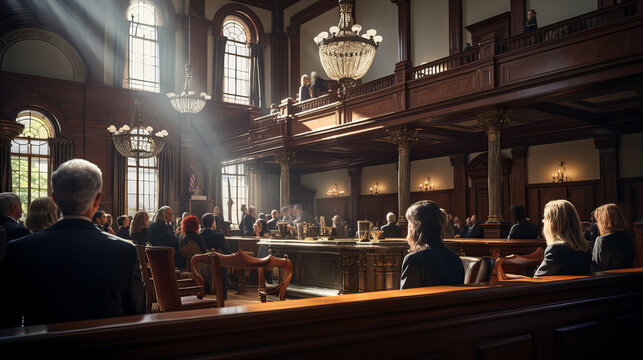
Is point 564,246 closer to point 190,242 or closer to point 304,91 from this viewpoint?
point 190,242

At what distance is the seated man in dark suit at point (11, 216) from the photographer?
3584 millimetres

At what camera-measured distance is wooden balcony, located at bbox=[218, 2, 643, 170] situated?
26.6 feet

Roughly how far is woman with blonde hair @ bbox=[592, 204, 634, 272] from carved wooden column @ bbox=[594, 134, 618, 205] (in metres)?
8.83

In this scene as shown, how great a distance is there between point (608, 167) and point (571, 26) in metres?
4.56

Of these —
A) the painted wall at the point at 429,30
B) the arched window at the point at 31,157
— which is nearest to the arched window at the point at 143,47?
the arched window at the point at 31,157

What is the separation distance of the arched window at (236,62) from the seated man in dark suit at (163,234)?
498 inches

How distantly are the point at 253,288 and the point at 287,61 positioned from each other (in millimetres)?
12132

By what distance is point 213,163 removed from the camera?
17.9 metres

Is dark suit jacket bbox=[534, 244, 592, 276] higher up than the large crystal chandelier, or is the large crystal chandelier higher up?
the large crystal chandelier

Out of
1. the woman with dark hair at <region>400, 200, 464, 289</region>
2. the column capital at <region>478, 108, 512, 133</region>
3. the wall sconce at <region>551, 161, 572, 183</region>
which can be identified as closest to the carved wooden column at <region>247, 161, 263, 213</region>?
the wall sconce at <region>551, 161, 572, 183</region>

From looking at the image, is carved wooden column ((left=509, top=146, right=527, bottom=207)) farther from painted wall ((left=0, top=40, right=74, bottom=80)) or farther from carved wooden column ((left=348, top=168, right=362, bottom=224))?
painted wall ((left=0, top=40, right=74, bottom=80))

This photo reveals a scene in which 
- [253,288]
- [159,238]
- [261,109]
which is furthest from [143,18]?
[159,238]

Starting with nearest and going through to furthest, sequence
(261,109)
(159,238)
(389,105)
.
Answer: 1. (159,238)
2. (389,105)
3. (261,109)

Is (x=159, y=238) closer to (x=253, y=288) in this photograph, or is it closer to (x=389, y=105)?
(x=253, y=288)
